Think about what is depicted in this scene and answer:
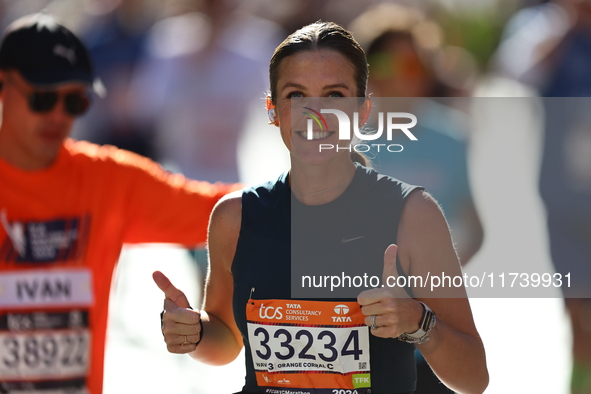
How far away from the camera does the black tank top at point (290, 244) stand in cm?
251

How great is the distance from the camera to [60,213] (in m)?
3.60

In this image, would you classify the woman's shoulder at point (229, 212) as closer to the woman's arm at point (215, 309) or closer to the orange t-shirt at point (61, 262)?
the woman's arm at point (215, 309)

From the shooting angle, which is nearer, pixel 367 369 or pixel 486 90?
pixel 367 369

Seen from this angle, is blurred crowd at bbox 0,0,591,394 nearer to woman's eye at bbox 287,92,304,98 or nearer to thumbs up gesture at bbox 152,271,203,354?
woman's eye at bbox 287,92,304,98

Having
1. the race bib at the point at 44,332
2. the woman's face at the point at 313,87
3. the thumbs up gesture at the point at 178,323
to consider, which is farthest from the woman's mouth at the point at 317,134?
the race bib at the point at 44,332

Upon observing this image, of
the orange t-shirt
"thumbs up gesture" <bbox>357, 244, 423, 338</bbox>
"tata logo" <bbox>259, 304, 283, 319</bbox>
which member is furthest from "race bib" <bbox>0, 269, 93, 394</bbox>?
Answer: "thumbs up gesture" <bbox>357, 244, 423, 338</bbox>

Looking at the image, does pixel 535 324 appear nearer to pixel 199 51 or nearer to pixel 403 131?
pixel 403 131

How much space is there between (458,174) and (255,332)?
4.69 feet

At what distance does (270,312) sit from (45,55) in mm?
1811

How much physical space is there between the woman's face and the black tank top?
0.56 ft

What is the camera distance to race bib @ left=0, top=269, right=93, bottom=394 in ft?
11.5

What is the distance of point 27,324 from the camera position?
11.5 ft

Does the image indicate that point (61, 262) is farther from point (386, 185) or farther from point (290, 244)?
point (386, 185)

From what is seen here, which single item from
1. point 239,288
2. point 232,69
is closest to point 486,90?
point 232,69
